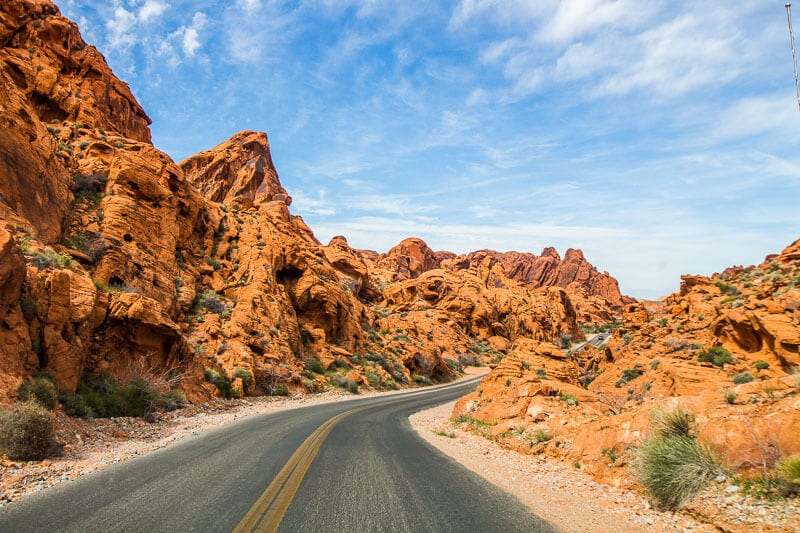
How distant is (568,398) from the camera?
12961mm

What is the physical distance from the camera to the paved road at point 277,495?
4910 mm

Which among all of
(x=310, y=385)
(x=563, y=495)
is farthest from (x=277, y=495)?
(x=310, y=385)

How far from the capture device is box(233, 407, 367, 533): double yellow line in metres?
4.78

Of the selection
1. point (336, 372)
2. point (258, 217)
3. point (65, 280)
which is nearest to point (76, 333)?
point (65, 280)

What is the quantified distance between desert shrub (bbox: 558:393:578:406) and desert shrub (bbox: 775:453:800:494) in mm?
7514

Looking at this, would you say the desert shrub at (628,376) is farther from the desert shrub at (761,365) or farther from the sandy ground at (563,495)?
the sandy ground at (563,495)

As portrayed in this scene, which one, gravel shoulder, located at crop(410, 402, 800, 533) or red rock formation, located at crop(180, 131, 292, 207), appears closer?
gravel shoulder, located at crop(410, 402, 800, 533)

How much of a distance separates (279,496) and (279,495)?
0.05 m

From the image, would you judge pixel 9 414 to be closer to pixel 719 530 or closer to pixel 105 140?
pixel 719 530

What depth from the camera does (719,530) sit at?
16.3 feet

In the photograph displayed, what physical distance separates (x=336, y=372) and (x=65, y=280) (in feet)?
74.3

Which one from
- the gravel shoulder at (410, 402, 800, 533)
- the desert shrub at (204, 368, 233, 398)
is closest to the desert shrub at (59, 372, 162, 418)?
the desert shrub at (204, 368, 233, 398)

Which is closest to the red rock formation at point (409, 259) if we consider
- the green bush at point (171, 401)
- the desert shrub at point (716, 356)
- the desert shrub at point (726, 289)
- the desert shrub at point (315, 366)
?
the desert shrub at point (315, 366)

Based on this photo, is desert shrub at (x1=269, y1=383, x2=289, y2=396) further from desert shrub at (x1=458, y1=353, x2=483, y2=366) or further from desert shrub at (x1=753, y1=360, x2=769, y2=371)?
desert shrub at (x1=458, y1=353, x2=483, y2=366)
